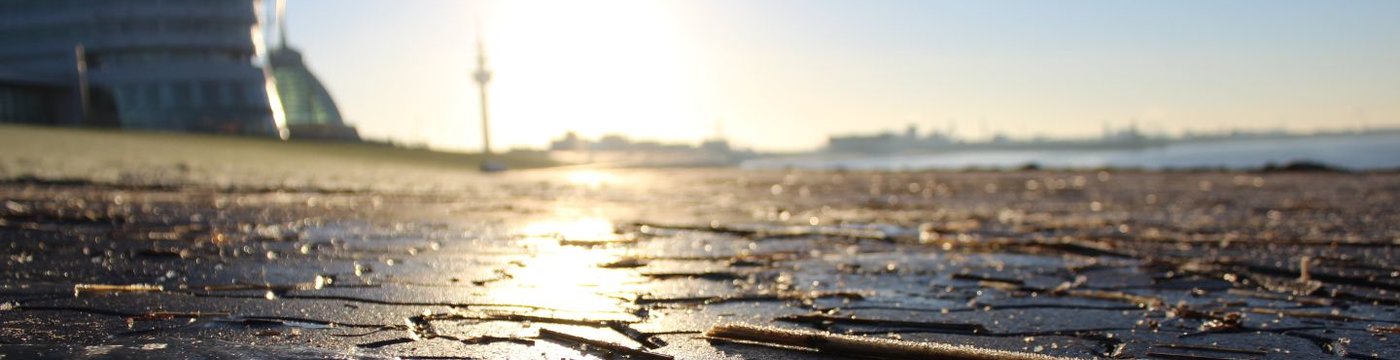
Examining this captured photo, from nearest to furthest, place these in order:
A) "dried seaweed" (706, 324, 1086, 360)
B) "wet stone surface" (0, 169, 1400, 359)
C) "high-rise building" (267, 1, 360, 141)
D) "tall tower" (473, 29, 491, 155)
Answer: "dried seaweed" (706, 324, 1086, 360) → "wet stone surface" (0, 169, 1400, 359) → "tall tower" (473, 29, 491, 155) → "high-rise building" (267, 1, 360, 141)

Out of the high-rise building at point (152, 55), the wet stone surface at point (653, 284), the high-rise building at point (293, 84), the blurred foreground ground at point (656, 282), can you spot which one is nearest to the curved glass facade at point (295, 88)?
the high-rise building at point (293, 84)

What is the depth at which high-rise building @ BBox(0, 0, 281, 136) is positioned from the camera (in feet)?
254

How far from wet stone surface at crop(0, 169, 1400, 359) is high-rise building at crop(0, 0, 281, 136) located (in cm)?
7111

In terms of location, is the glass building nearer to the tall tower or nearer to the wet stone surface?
the tall tower

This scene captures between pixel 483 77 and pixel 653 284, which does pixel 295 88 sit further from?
pixel 653 284

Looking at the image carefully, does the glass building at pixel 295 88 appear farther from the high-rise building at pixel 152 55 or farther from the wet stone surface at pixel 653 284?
the wet stone surface at pixel 653 284

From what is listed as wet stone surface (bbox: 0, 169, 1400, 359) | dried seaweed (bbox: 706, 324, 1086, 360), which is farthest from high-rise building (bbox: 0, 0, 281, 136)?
dried seaweed (bbox: 706, 324, 1086, 360)

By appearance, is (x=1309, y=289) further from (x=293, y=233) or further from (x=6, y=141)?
(x=6, y=141)

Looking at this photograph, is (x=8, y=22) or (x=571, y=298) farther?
(x=8, y=22)

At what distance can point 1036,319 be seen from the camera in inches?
217

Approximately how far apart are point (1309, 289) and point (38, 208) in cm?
1177

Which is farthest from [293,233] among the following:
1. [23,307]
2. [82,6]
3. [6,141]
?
[82,6]

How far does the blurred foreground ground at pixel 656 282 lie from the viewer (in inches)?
180

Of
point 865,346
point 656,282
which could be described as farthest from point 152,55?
point 865,346
